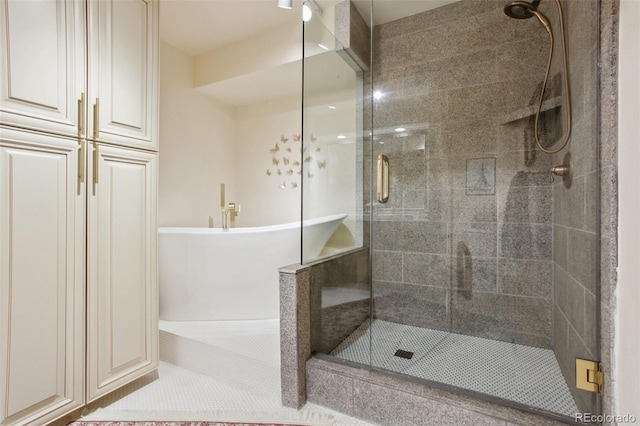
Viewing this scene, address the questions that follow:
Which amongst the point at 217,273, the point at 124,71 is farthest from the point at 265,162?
the point at 124,71

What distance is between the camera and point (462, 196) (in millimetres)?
1997

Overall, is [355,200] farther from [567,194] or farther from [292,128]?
[292,128]

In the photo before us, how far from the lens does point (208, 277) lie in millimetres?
2293

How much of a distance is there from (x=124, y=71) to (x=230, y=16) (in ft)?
4.71

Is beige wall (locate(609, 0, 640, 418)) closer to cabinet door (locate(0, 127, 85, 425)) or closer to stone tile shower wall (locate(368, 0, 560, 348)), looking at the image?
stone tile shower wall (locate(368, 0, 560, 348))

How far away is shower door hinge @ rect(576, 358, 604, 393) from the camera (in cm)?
105

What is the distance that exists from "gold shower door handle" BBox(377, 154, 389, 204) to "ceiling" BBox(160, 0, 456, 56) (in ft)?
3.34

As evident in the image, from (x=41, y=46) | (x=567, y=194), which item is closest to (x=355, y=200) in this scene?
(x=567, y=194)

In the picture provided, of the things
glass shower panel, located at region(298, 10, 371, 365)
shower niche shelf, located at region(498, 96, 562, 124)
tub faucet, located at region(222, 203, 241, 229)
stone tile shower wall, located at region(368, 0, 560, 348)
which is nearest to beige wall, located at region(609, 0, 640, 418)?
shower niche shelf, located at region(498, 96, 562, 124)

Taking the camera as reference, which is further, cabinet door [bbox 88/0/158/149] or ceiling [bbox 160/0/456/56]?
ceiling [bbox 160/0/456/56]

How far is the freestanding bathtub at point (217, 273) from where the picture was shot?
229cm

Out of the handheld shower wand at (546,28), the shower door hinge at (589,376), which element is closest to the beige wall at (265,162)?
the handheld shower wand at (546,28)

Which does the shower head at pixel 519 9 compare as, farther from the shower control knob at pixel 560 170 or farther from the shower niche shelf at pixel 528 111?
the shower control knob at pixel 560 170

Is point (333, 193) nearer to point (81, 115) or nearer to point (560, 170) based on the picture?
point (560, 170)
